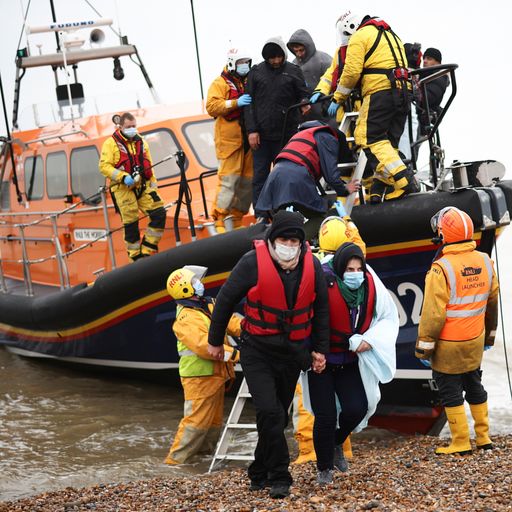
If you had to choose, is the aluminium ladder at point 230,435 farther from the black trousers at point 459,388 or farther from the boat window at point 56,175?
the boat window at point 56,175

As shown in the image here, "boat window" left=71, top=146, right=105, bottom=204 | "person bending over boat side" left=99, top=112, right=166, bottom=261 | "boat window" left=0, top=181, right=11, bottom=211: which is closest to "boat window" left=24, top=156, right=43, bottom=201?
"boat window" left=71, top=146, right=105, bottom=204

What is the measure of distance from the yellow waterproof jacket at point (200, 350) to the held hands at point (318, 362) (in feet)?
4.63

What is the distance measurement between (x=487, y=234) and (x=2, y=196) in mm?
5958

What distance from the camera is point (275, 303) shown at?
4.23 meters

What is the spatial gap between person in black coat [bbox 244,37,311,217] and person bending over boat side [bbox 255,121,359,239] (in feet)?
2.38

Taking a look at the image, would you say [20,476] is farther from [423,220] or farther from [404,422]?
[423,220]

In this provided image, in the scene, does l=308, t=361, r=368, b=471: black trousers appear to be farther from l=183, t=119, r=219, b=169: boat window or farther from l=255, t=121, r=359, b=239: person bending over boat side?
l=183, t=119, r=219, b=169: boat window

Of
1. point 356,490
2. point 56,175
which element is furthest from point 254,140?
point 356,490

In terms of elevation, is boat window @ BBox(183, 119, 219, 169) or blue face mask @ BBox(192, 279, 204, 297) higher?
boat window @ BBox(183, 119, 219, 169)

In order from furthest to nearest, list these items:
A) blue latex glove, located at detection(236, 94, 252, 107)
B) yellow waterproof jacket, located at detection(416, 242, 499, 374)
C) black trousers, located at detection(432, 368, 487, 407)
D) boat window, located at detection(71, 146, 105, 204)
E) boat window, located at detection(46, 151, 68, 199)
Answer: boat window, located at detection(46, 151, 68, 199) < boat window, located at detection(71, 146, 105, 204) < blue latex glove, located at detection(236, 94, 252, 107) < black trousers, located at detection(432, 368, 487, 407) < yellow waterproof jacket, located at detection(416, 242, 499, 374)

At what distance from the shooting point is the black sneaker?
14.1 feet

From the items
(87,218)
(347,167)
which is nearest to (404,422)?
(347,167)

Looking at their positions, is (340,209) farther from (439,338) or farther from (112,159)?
(112,159)

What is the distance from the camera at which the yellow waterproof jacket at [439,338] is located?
16.3ft
